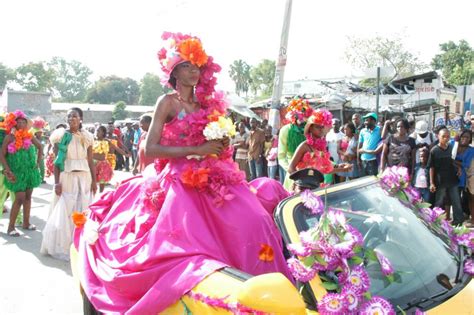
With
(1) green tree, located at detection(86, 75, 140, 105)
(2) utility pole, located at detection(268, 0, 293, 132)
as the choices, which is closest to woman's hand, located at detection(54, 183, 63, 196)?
(2) utility pole, located at detection(268, 0, 293, 132)

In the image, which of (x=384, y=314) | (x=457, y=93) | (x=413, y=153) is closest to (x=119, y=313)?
(x=384, y=314)

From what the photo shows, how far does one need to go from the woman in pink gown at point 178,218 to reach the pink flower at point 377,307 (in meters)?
0.77

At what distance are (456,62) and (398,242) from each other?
6869cm

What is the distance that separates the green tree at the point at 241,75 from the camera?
84.4 m

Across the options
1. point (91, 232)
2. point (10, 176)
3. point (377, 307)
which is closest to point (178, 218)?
point (91, 232)

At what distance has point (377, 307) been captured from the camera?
201 cm

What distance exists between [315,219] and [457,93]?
3274cm

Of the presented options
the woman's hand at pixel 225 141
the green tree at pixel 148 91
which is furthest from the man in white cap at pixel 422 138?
the green tree at pixel 148 91

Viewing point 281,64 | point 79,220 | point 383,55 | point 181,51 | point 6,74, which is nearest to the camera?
point 181,51

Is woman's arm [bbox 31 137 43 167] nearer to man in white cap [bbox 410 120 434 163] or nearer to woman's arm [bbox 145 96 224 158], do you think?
woman's arm [bbox 145 96 224 158]

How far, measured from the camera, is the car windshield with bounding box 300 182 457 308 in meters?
2.28

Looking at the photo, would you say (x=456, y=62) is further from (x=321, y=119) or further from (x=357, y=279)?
(x=357, y=279)

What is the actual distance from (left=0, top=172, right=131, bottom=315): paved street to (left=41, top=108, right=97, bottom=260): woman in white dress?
0.85 feet

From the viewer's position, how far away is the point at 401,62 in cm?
4681
